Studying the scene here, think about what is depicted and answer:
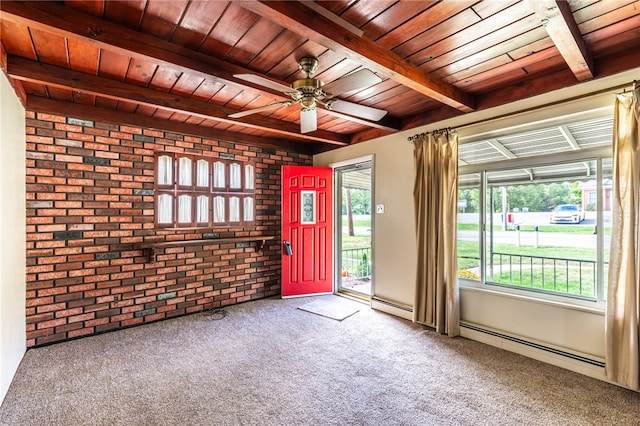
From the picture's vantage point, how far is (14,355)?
8.14 feet

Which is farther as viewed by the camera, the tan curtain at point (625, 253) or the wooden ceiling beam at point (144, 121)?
the wooden ceiling beam at point (144, 121)

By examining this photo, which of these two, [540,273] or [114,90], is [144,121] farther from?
[540,273]

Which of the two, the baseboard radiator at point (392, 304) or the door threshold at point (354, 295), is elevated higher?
the baseboard radiator at point (392, 304)

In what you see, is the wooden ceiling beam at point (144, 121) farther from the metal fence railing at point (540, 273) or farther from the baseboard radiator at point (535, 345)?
the baseboard radiator at point (535, 345)

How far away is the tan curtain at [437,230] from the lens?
10.5 feet

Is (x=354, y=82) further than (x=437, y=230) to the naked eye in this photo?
No

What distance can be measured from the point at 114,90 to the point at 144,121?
0.98 meters

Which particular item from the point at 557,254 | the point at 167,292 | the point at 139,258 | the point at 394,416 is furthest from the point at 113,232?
the point at 557,254

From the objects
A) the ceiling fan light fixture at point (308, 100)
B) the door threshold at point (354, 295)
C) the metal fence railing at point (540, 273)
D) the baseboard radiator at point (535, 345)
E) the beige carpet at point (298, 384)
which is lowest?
the beige carpet at point (298, 384)

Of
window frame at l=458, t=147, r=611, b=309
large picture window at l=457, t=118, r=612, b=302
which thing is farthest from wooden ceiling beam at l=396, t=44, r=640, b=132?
window frame at l=458, t=147, r=611, b=309

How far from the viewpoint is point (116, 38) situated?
1.90 metres

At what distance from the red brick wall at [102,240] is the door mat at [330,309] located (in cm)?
115

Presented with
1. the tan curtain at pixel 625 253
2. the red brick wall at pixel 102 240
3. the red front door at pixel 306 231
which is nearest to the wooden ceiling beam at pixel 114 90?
the red brick wall at pixel 102 240

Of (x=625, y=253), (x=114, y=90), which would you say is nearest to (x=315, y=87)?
(x=114, y=90)
